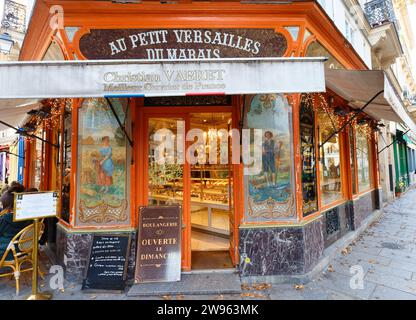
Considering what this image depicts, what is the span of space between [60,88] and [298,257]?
430 centimetres

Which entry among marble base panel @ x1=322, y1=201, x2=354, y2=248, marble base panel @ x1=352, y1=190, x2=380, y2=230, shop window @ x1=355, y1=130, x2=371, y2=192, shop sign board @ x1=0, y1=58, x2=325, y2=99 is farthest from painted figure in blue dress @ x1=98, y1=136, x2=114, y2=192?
shop window @ x1=355, y1=130, x2=371, y2=192

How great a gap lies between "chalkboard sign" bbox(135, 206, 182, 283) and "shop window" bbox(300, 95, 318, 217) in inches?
95.2

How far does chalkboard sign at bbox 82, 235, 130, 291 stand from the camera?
3.61 meters

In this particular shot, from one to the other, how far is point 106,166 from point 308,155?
3.77 meters

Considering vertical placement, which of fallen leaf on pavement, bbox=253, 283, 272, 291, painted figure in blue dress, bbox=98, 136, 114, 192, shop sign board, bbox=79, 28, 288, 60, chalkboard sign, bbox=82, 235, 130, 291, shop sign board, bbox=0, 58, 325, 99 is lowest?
fallen leaf on pavement, bbox=253, 283, 272, 291

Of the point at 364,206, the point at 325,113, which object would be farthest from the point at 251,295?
the point at 364,206

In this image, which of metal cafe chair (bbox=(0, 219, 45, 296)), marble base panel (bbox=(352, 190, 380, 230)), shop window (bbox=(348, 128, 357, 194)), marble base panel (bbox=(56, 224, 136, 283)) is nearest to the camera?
metal cafe chair (bbox=(0, 219, 45, 296))

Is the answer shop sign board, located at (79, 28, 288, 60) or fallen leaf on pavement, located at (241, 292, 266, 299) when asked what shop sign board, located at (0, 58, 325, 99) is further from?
fallen leaf on pavement, located at (241, 292, 266, 299)

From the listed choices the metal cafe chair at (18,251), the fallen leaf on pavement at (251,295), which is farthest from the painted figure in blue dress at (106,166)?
the fallen leaf on pavement at (251,295)

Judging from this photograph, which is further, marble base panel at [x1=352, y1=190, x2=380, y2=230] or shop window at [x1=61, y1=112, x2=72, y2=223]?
marble base panel at [x1=352, y1=190, x2=380, y2=230]

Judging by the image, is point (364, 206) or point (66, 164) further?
point (364, 206)

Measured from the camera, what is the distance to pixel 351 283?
384 cm

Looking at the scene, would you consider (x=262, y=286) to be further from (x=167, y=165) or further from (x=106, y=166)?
(x=106, y=166)
